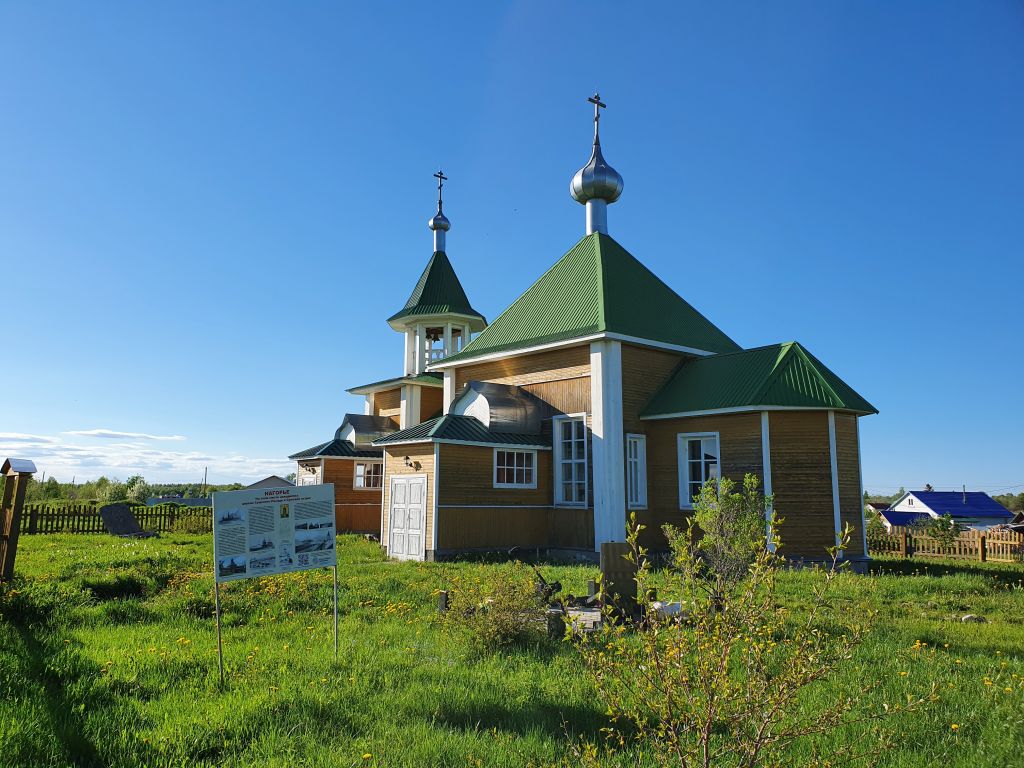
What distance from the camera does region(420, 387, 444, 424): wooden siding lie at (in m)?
23.9

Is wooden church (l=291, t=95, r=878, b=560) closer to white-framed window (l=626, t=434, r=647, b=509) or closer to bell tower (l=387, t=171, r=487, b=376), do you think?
white-framed window (l=626, t=434, r=647, b=509)

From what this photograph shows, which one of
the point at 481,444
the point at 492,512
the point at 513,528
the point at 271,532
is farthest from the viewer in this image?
the point at 513,528

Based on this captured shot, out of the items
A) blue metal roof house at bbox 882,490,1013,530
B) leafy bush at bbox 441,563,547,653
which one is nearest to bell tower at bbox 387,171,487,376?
leafy bush at bbox 441,563,547,653

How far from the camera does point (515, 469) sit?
55.8 ft

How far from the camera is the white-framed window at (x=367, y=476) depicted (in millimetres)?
24172

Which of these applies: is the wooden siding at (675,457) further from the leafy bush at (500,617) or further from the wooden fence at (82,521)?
the wooden fence at (82,521)

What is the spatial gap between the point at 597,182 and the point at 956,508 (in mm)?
39846

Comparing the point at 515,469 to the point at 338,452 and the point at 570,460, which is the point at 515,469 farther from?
the point at 338,452

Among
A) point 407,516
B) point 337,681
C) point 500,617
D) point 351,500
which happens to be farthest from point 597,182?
point 337,681

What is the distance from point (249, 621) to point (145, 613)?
1.54 metres

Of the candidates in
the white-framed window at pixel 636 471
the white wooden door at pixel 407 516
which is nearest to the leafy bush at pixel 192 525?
the white wooden door at pixel 407 516

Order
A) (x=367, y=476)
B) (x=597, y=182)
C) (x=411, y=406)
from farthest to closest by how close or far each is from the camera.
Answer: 1. (x=367, y=476)
2. (x=411, y=406)
3. (x=597, y=182)

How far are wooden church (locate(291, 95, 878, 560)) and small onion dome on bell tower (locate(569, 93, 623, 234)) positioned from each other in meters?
1.36

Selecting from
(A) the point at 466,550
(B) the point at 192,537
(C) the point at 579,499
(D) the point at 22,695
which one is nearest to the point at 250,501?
(D) the point at 22,695
